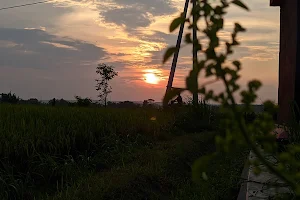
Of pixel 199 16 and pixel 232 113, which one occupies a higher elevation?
pixel 199 16

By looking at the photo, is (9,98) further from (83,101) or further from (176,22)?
(176,22)

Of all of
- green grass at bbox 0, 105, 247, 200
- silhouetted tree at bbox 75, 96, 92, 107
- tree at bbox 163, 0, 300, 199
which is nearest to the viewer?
tree at bbox 163, 0, 300, 199

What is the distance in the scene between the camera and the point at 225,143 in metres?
0.64

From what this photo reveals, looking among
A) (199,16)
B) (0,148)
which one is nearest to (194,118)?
(0,148)

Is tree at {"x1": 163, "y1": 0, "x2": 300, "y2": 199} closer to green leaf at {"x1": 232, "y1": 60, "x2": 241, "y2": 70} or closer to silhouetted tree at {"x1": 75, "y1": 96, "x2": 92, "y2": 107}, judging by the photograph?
green leaf at {"x1": 232, "y1": 60, "x2": 241, "y2": 70}

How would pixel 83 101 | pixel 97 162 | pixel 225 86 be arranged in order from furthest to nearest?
pixel 83 101 < pixel 97 162 < pixel 225 86

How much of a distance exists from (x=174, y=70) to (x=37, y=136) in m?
11.2

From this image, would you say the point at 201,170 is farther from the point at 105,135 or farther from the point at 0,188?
the point at 105,135

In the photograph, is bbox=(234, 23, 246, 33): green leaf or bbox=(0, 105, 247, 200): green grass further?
bbox=(0, 105, 247, 200): green grass

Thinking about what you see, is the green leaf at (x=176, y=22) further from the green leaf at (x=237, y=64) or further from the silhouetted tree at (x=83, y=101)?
the silhouetted tree at (x=83, y=101)

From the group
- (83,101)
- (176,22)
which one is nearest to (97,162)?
(176,22)

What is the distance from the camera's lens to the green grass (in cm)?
452

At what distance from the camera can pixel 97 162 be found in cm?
632

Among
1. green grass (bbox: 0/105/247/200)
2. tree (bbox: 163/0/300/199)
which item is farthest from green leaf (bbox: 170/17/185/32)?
green grass (bbox: 0/105/247/200)
